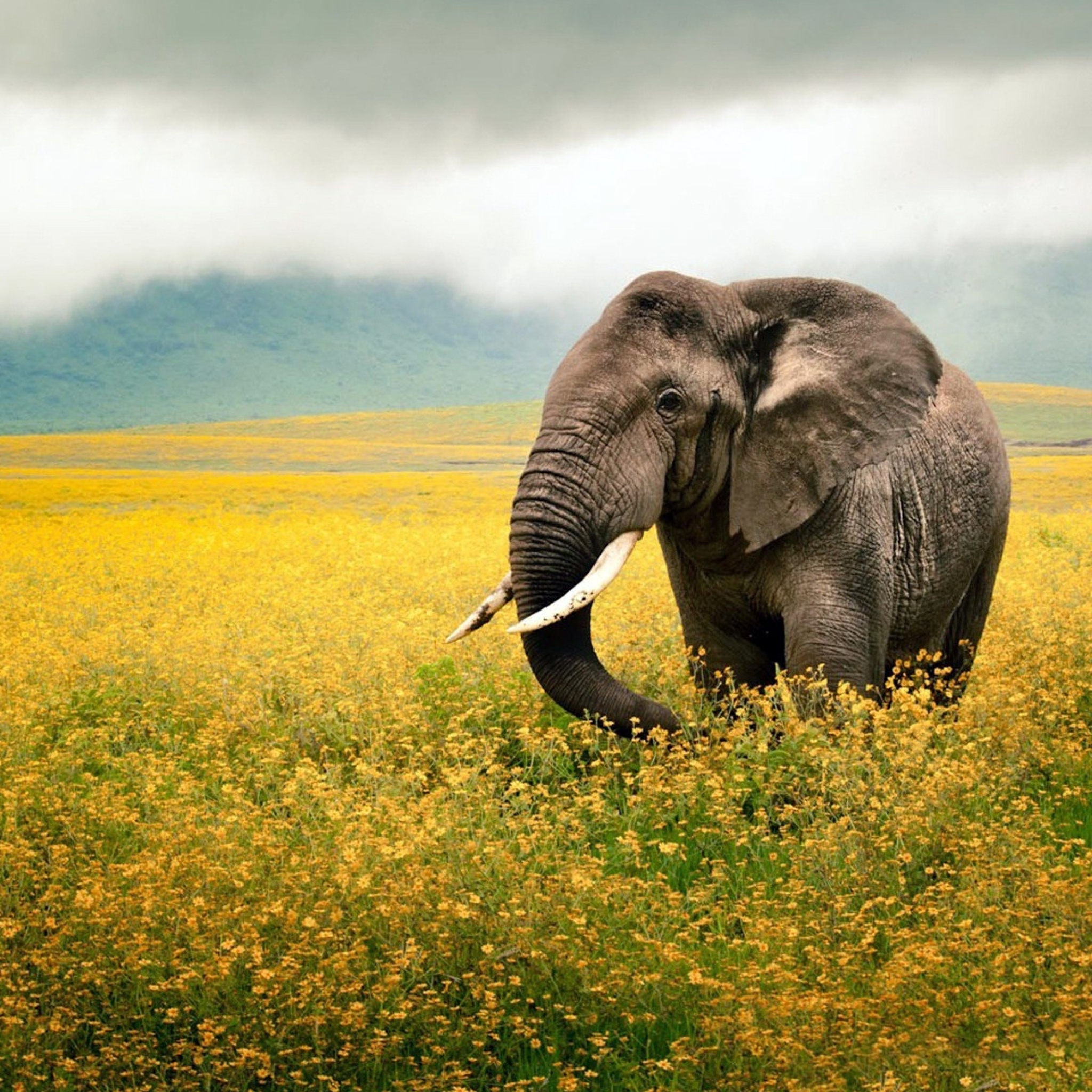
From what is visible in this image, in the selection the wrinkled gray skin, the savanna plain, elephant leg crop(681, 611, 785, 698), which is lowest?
the savanna plain

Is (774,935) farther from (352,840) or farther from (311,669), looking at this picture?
(311,669)

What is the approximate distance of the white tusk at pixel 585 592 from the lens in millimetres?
6789

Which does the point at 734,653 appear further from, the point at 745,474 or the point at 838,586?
the point at 745,474

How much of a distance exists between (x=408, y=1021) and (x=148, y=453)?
101292 mm

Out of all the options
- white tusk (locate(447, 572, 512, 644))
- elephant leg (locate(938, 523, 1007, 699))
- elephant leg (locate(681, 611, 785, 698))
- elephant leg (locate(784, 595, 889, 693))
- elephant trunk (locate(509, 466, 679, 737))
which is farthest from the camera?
elephant leg (locate(938, 523, 1007, 699))

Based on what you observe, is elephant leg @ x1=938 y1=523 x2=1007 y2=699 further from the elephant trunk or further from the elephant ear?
the elephant trunk

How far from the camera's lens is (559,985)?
5.20 m

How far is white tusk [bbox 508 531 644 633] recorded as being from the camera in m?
6.79

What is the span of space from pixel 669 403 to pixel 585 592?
1288 millimetres

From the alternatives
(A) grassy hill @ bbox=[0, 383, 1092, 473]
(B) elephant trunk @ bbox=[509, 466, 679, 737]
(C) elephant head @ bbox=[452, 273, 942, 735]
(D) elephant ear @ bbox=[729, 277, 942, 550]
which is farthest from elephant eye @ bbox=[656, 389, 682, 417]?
(A) grassy hill @ bbox=[0, 383, 1092, 473]

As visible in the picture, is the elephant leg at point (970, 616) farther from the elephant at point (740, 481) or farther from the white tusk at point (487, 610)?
the white tusk at point (487, 610)

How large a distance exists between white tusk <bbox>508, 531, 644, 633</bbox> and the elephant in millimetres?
11

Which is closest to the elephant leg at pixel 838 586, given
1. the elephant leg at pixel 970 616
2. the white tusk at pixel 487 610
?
the white tusk at pixel 487 610

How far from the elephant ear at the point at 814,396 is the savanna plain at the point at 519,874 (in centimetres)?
107
